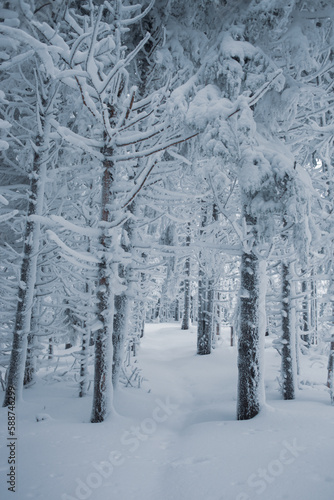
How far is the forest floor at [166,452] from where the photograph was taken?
3.08 m

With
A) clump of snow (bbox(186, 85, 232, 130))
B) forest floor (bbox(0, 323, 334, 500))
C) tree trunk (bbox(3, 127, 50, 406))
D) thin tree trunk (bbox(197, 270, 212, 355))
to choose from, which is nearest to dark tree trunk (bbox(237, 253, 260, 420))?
forest floor (bbox(0, 323, 334, 500))

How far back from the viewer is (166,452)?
4.30 meters

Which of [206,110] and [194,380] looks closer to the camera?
[206,110]

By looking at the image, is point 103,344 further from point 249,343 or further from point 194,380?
point 194,380

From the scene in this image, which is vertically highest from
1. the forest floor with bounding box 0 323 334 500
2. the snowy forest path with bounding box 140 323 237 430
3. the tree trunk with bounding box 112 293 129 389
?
the tree trunk with bounding box 112 293 129 389

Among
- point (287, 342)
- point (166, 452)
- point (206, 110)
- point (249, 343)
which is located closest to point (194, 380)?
point (287, 342)

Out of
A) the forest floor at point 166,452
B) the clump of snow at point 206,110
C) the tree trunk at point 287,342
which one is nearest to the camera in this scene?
the forest floor at point 166,452

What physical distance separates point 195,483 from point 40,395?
5653mm

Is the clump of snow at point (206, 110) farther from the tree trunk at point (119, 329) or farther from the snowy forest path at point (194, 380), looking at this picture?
the snowy forest path at point (194, 380)

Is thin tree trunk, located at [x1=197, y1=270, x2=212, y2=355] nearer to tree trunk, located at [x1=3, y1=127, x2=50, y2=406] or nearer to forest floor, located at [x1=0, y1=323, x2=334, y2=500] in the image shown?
forest floor, located at [x1=0, y1=323, x2=334, y2=500]

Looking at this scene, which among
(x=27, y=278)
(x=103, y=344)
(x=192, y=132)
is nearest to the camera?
(x=103, y=344)

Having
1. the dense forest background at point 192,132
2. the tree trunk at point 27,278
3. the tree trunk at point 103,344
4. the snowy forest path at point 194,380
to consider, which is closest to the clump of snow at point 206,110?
the dense forest background at point 192,132

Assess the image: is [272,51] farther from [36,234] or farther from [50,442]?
[50,442]

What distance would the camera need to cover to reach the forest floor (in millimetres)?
3084
